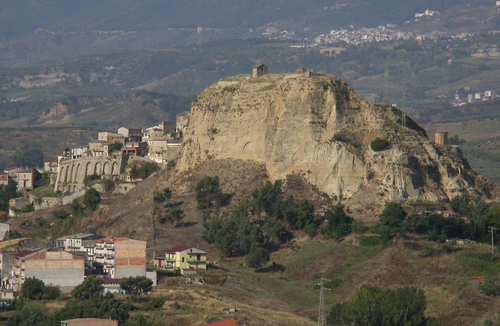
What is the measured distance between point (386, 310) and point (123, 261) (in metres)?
18.4

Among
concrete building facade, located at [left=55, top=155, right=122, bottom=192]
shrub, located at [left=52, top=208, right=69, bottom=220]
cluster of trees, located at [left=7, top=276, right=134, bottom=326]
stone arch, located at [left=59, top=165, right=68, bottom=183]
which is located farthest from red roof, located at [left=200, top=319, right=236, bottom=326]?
stone arch, located at [left=59, top=165, right=68, bottom=183]

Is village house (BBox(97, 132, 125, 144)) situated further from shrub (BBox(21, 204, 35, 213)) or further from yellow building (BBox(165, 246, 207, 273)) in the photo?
yellow building (BBox(165, 246, 207, 273))

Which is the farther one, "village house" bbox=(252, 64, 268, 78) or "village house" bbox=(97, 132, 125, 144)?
"village house" bbox=(97, 132, 125, 144)

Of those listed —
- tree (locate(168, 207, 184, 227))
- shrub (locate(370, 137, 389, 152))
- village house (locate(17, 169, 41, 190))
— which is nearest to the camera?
shrub (locate(370, 137, 389, 152))

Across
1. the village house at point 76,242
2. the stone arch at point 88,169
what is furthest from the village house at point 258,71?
the stone arch at point 88,169

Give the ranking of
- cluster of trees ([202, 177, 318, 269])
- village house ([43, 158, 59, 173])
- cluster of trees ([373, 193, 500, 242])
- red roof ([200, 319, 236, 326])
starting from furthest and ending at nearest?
village house ([43, 158, 59, 173]) → cluster of trees ([202, 177, 318, 269]) → cluster of trees ([373, 193, 500, 242]) → red roof ([200, 319, 236, 326])

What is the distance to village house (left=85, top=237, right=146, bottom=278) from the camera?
219 ft

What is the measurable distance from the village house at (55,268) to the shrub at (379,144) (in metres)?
23.4

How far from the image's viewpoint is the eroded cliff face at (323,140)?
77.0 meters

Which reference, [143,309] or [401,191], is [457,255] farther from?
[143,309]

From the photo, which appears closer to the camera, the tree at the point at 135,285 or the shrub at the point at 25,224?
the tree at the point at 135,285

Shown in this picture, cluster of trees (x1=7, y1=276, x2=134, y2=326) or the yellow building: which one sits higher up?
the yellow building

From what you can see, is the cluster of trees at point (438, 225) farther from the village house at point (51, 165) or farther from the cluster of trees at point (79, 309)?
the village house at point (51, 165)

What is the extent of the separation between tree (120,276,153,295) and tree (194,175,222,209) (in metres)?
17.5
